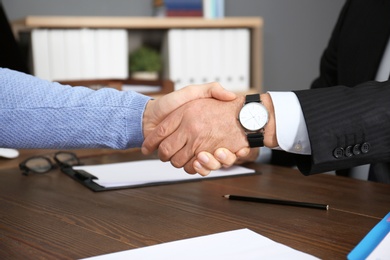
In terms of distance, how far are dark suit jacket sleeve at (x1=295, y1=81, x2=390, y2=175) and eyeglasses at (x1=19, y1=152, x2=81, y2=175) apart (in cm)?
61

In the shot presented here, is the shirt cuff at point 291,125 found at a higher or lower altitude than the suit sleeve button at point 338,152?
higher

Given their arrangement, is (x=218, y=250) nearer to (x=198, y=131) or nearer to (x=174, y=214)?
(x=174, y=214)

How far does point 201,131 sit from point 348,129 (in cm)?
28

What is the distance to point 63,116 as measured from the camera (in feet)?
3.47

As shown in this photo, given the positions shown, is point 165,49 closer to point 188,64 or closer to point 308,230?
point 188,64

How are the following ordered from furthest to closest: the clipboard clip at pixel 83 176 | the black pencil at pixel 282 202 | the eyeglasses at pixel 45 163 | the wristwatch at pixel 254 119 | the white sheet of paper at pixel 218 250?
the eyeglasses at pixel 45 163 → the clipboard clip at pixel 83 176 → the wristwatch at pixel 254 119 → the black pencil at pixel 282 202 → the white sheet of paper at pixel 218 250

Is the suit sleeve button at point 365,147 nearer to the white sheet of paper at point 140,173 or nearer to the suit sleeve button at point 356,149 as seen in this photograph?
the suit sleeve button at point 356,149

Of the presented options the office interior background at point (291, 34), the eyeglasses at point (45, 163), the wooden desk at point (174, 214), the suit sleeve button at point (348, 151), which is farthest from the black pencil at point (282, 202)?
the office interior background at point (291, 34)

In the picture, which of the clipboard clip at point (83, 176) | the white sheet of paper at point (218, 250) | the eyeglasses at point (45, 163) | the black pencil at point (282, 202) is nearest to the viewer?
the white sheet of paper at point (218, 250)

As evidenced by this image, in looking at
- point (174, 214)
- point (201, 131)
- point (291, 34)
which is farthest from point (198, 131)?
point (291, 34)

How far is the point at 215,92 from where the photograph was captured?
104 cm

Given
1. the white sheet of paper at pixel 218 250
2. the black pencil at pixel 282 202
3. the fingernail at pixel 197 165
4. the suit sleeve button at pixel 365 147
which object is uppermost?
the suit sleeve button at pixel 365 147

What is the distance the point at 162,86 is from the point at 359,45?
77 centimetres

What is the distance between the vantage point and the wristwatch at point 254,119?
3.22 feet
